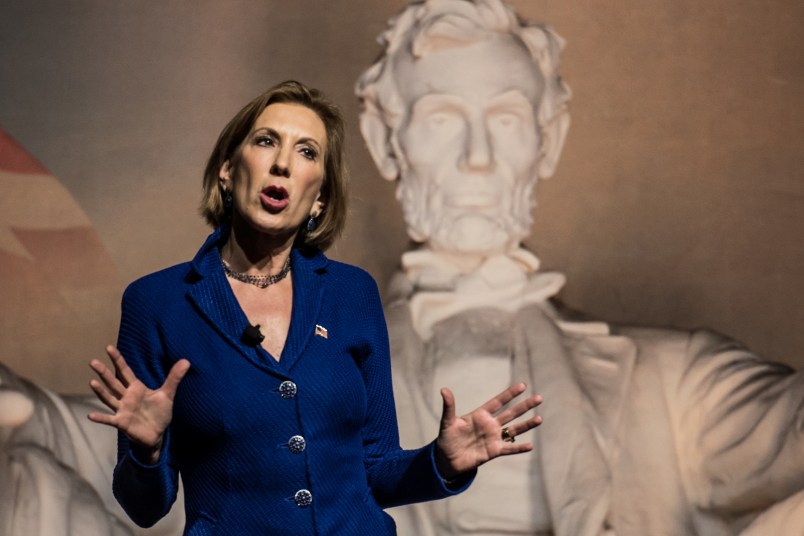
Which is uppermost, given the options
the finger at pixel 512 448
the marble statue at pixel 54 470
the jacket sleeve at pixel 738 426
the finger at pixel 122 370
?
the finger at pixel 122 370

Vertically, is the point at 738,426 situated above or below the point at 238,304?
below

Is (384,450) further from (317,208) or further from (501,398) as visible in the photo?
(317,208)

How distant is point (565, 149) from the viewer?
16.1 feet

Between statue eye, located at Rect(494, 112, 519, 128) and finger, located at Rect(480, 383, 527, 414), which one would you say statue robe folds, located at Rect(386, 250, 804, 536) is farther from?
finger, located at Rect(480, 383, 527, 414)

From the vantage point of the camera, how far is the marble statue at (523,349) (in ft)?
11.8

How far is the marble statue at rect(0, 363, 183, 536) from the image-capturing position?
10.8ft

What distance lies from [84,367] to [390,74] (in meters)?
1.42

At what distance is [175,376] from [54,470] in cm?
179

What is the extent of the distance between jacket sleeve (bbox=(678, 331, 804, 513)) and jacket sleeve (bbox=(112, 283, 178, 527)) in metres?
2.04

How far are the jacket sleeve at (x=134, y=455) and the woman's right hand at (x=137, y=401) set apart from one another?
49 mm

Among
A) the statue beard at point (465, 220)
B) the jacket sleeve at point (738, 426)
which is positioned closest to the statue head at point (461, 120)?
the statue beard at point (465, 220)

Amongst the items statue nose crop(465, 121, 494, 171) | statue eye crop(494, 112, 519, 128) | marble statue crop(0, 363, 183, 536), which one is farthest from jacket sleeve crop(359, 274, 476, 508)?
statue eye crop(494, 112, 519, 128)

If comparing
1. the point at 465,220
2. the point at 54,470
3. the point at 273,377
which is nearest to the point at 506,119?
the point at 465,220

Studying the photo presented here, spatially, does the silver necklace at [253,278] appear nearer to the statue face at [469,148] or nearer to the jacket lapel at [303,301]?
the jacket lapel at [303,301]
